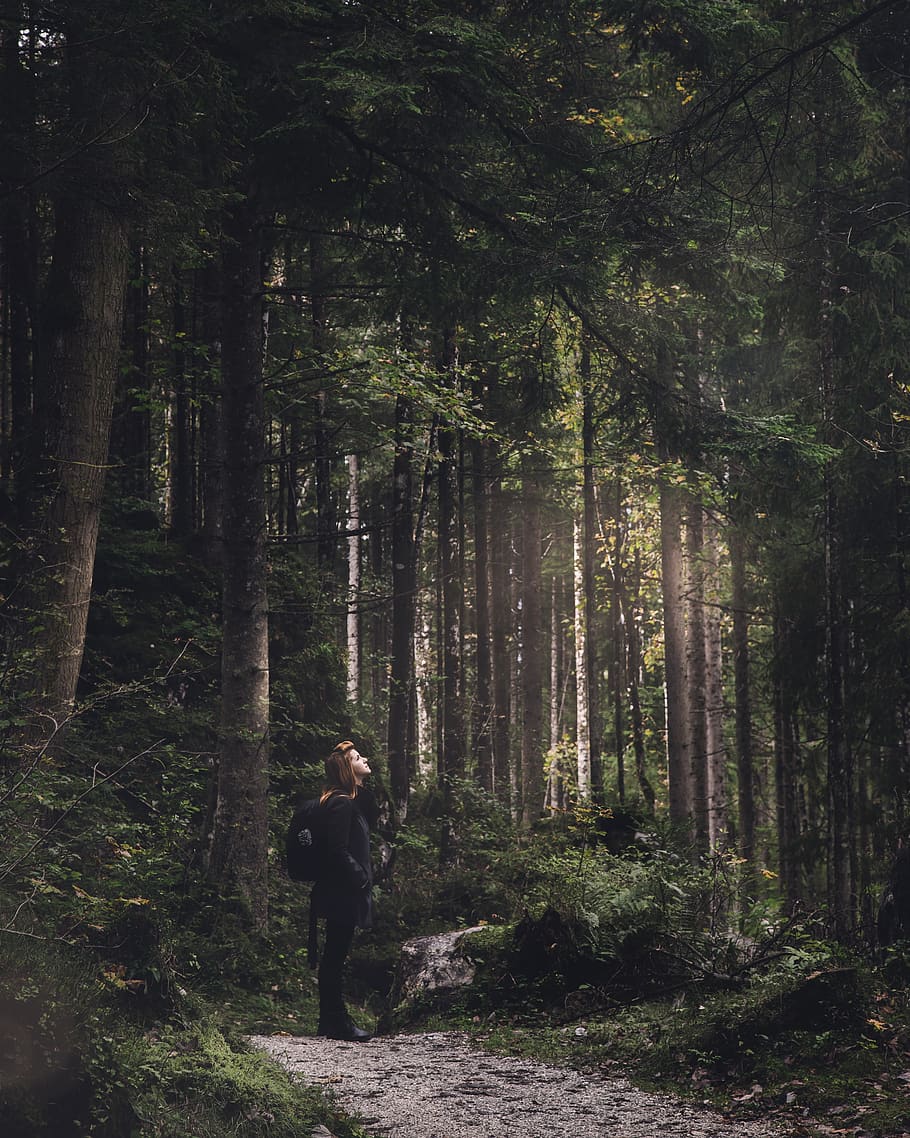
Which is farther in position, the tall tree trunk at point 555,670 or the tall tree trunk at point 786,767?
the tall tree trunk at point 555,670

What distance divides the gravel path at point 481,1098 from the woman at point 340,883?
54 centimetres

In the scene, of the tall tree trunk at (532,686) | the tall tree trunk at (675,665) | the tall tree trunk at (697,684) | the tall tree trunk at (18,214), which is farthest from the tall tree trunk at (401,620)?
the tall tree trunk at (18,214)

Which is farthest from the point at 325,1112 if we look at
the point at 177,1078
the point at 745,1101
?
the point at 745,1101

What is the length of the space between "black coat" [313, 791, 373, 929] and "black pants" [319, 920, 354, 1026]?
4.0 inches

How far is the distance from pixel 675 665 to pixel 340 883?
9801mm

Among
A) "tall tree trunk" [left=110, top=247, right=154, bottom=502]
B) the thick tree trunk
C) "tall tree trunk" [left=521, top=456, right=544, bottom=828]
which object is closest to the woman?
the thick tree trunk

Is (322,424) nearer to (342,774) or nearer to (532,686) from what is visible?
(532,686)

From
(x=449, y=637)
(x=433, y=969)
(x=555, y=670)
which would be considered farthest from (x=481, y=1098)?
(x=555, y=670)

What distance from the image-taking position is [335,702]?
15578mm

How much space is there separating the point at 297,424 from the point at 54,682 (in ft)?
40.9

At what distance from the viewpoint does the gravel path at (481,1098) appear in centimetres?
565

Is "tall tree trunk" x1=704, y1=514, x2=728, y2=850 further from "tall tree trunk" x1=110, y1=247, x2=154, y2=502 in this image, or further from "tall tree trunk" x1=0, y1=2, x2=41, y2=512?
"tall tree trunk" x1=0, y1=2, x2=41, y2=512

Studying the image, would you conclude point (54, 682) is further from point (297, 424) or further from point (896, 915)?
point (297, 424)

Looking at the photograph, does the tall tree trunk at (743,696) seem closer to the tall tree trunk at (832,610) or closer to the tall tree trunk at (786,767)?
the tall tree trunk at (786,767)
